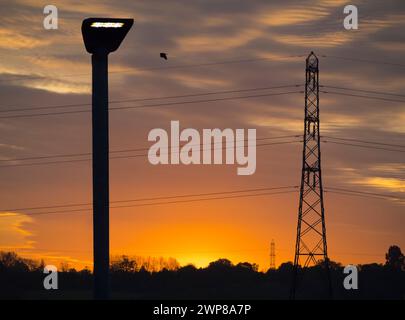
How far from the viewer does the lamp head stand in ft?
107

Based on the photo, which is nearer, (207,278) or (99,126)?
(99,126)

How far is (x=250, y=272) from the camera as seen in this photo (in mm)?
156750

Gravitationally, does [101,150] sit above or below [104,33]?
below

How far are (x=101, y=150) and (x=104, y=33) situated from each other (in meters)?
3.57

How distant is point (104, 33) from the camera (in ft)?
109

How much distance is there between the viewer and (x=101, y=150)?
3303cm

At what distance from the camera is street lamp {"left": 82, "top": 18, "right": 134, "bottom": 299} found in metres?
32.7

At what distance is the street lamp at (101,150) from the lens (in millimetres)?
32719

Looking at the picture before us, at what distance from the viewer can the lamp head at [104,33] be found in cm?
3262

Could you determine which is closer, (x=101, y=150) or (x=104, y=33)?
(x=101, y=150)
